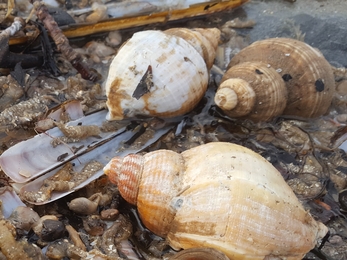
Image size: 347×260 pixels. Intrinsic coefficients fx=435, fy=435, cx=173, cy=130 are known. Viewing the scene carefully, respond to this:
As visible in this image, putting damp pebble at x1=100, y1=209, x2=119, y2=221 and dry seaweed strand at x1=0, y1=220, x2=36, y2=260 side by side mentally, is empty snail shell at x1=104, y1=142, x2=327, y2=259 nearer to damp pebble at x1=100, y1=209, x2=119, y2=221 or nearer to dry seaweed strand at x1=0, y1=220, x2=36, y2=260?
damp pebble at x1=100, y1=209, x2=119, y2=221

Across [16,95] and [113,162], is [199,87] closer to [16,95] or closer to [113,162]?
[113,162]

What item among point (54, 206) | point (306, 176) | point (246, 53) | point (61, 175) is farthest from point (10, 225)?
point (246, 53)

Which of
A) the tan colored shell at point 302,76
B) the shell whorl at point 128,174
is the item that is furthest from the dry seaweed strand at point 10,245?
the tan colored shell at point 302,76

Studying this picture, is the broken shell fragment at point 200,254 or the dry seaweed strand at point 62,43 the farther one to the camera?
the dry seaweed strand at point 62,43

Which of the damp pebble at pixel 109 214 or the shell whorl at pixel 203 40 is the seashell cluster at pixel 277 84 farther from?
the damp pebble at pixel 109 214

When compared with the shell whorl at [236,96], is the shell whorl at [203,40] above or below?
above

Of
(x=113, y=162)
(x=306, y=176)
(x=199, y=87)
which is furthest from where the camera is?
(x=199, y=87)
